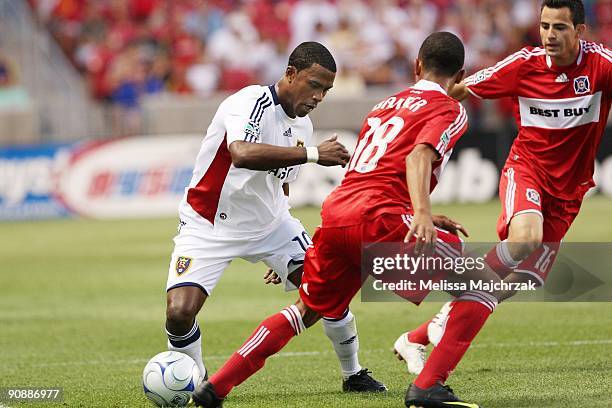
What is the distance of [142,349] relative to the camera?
959 centimetres

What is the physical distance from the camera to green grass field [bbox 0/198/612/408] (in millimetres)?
7219

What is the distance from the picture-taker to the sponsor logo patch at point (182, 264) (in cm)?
726

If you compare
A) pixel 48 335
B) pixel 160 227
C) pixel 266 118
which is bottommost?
pixel 160 227

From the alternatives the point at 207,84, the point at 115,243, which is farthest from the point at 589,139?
the point at 207,84

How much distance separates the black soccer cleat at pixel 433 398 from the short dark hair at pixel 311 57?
82.5 inches

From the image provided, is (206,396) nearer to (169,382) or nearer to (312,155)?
(169,382)

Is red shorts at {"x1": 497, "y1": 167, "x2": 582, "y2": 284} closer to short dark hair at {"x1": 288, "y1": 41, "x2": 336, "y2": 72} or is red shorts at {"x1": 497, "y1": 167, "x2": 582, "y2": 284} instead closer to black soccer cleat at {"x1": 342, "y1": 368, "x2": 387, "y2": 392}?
black soccer cleat at {"x1": 342, "y1": 368, "x2": 387, "y2": 392}

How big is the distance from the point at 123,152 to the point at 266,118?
14.9 metres

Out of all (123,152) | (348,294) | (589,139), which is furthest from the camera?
(123,152)

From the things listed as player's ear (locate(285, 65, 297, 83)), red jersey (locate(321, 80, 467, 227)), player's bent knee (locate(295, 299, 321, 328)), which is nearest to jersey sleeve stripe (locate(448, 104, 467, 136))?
red jersey (locate(321, 80, 467, 227))

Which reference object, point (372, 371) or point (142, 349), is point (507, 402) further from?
point (142, 349)

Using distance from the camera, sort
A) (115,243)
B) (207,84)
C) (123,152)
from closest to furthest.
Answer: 1. (115,243)
2. (123,152)
3. (207,84)

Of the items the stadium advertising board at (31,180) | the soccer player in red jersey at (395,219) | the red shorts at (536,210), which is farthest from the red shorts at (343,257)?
the stadium advertising board at (31,180)

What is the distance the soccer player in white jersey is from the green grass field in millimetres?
466
